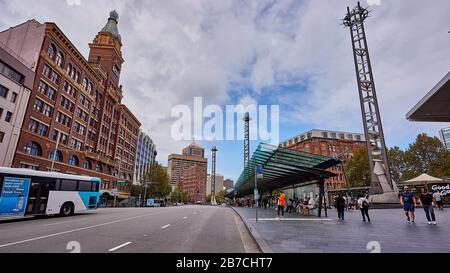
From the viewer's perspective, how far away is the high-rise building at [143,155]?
92.6 metres

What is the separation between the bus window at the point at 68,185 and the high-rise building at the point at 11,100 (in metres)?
17.1

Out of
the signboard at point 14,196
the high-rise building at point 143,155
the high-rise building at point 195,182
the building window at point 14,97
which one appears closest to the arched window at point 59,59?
the building window at point 14,97

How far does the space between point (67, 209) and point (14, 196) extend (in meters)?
4.67

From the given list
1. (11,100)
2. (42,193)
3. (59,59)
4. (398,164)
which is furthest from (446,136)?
(11,100)

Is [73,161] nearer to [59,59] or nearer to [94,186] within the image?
[59,59]

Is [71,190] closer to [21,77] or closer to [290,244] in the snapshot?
[290,244]

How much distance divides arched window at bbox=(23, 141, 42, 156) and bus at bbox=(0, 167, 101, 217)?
62.0 ft

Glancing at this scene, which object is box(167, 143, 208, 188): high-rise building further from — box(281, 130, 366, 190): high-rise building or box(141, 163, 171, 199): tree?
box(141, 163, 171, 199): tree

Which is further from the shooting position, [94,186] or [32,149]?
[32,149]

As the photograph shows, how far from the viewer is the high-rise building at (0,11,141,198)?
116 feet

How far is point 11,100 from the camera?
101 ft

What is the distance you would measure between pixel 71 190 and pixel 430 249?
21595 mm
